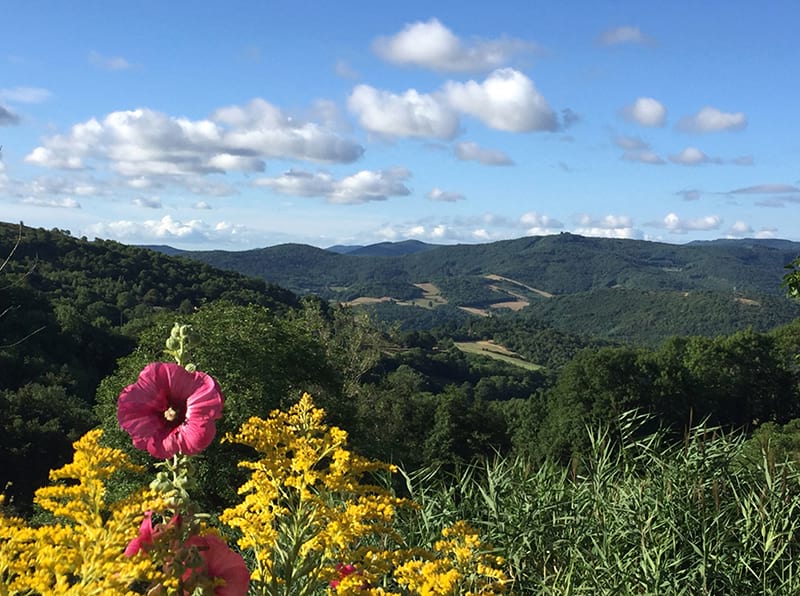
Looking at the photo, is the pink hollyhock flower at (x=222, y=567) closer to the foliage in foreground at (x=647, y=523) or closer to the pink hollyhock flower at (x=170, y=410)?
the pink hollyhock flower at (x=170, y=410)

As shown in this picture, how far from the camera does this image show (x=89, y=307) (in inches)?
2208

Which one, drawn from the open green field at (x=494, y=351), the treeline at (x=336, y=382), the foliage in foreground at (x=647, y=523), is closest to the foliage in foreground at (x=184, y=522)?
the foliage in foreground at (x=647, y=523)

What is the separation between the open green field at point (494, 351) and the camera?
104 m

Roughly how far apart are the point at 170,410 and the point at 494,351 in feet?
370

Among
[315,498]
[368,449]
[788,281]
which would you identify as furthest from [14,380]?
[315,498]

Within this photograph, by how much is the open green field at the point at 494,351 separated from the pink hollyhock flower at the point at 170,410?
97.9m

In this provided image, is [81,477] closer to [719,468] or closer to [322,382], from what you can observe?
[719,468]

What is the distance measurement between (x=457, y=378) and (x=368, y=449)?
199 feet

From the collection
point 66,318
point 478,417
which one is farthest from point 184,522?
point 66,318

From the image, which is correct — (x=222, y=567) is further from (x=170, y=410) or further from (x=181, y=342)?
(x=181, y=342)

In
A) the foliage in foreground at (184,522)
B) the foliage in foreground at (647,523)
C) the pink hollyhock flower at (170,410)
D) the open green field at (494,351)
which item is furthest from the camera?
the open green field at (494,351)

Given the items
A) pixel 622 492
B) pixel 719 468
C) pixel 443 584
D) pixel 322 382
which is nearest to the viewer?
pixel 443 584

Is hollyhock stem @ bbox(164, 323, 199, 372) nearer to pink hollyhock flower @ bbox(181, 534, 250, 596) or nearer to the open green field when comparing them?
pink hollyhock flower @ bbox(181, 534, 250, 596)

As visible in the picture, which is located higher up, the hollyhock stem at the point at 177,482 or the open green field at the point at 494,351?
the hollyhock stem at the point at 177,482
